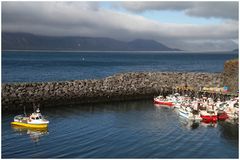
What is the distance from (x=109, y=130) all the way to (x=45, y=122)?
655cm

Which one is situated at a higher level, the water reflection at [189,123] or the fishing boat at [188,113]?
the fishing boat at [188,113]

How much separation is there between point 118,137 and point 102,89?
23.8 metres

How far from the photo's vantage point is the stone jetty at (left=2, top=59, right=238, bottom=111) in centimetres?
5253

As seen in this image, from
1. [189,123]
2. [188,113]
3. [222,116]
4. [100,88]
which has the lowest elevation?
[189,123]

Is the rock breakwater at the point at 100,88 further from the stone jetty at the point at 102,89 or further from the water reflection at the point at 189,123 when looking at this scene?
the water reflection at the point at 189,123

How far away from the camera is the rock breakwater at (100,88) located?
172 ft

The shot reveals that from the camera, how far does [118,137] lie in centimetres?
3712

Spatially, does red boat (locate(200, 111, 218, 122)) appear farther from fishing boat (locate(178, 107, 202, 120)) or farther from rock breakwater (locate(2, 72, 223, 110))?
rock breakwater (locate(2, 72, 223, 110))

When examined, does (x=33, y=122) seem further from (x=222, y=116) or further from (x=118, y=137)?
(x=222, y=116)

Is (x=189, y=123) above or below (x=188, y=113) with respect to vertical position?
below

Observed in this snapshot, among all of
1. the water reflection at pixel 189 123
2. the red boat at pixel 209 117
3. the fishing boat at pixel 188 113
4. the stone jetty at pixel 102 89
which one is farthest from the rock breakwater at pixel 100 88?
the red boat at pixel 209 117

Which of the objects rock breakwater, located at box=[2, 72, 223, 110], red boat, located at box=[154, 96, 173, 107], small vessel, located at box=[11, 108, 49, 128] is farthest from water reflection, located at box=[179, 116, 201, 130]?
rock breakwater, located at box=[2, 72, 223, 110]

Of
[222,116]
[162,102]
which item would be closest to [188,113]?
[222,116]

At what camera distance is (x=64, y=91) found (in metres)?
56.8
